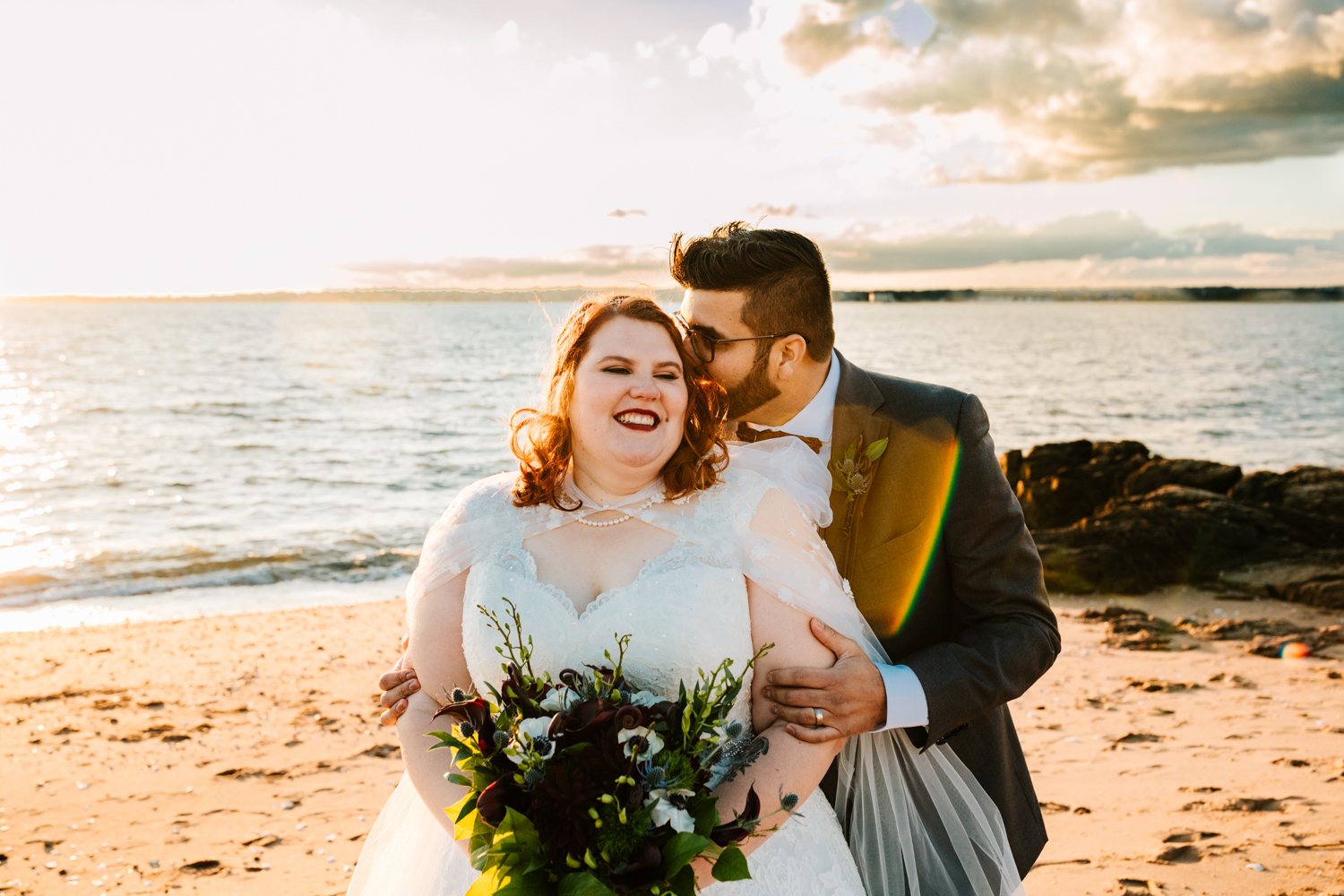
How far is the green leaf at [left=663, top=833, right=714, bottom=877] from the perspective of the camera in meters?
1.98

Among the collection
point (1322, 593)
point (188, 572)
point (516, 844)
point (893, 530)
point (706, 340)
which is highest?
point (706, 340)

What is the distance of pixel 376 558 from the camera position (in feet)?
43.3

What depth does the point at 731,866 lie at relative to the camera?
208cm

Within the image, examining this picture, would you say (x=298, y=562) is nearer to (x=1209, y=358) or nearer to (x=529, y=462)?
(x=529, y=462)

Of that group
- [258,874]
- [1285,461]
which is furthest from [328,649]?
[1285,461]

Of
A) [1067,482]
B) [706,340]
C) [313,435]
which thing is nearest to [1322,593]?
[1067,482]

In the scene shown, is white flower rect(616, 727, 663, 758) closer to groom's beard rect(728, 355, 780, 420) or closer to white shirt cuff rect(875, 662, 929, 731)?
white shirt cuff rect(875, 662, 929, 731)

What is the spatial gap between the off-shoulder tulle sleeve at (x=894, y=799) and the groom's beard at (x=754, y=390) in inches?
23.3

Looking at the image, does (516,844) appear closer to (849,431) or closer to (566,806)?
(566,806)

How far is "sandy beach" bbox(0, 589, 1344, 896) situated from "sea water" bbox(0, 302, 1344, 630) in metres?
2.76

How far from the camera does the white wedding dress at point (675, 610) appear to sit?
8.58ft

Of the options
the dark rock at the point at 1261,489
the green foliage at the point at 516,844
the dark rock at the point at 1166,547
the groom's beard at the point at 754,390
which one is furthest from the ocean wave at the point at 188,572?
the dark rock at the point at 1261,489

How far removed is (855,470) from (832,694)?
0.85 metres

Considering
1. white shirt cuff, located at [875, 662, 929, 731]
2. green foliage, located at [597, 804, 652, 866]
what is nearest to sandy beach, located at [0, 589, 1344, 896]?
white shirt cuff, located at [875, 662, 929, 731]
